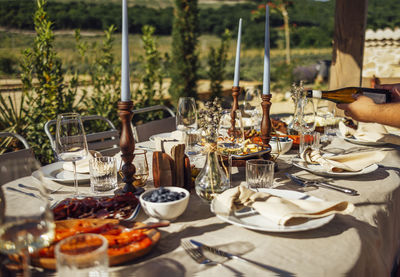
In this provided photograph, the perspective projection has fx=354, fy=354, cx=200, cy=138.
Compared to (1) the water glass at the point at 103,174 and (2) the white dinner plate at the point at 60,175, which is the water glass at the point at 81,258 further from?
(2) the white dinner plate at the point at 60,175

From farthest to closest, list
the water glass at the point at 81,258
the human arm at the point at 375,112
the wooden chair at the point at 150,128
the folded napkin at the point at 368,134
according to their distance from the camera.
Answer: the wooden chair at the point at 150,128 → the folded napkin at the point at 368,134 → the human arm at the point at 375,112 → the water glass at the point at 81,258

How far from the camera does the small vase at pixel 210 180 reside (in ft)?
4.45

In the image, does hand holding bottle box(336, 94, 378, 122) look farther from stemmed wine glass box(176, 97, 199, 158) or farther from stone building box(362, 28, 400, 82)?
stone building box(362, 28, 400, 82)

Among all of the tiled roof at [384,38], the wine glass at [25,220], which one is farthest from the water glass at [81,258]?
the tiled roof at [384,38]

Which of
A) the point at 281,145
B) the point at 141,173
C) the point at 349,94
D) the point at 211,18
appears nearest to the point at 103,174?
the point at 141,173

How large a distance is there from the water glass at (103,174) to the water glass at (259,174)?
1.86 feet

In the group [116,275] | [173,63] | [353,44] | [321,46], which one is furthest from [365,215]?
[321,46]

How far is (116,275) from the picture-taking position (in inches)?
35.2

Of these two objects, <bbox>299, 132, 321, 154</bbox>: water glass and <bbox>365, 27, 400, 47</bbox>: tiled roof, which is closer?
<bbox>299, 132, 321, 154</bbox>: water glass

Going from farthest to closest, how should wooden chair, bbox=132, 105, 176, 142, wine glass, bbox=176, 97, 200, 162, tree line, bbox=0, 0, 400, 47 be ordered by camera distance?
1. tree line, bbox=0, 0, 400, 47
2. wooden chair, bbox=132, 105, 176, 142
3. wine glass, bbox=176, 97, 200, 162

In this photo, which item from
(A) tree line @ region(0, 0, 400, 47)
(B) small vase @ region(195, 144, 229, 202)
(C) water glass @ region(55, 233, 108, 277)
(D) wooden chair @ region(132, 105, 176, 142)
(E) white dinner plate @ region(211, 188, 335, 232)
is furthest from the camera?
(A) tree line @ region(0, 0, 400, 47)

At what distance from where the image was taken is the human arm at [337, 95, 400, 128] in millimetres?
1859

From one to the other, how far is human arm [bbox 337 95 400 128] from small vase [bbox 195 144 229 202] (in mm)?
987

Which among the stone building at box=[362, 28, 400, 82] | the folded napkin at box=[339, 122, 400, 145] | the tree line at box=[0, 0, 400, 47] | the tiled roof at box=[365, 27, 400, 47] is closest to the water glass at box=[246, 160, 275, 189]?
the folded napkin at box=[339, 122, 400, 145]
